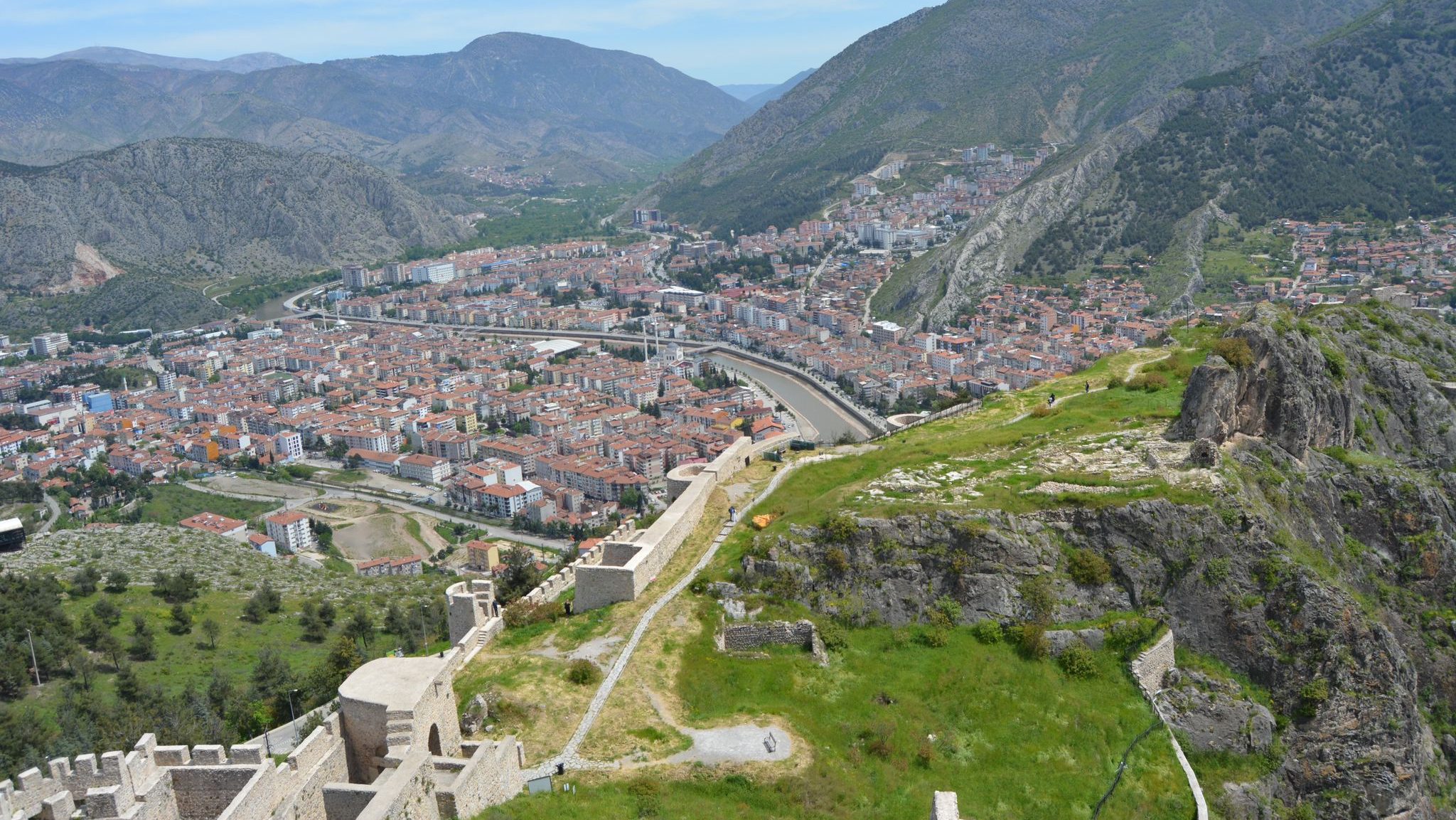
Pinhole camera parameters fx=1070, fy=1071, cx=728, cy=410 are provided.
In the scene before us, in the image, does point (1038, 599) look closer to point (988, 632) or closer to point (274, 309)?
point (988, 632)

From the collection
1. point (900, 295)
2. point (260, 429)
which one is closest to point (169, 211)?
point (260, 429)

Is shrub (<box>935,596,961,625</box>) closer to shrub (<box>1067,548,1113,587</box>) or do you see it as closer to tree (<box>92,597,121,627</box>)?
shrub (<box>1067,548,1113,587</box>)

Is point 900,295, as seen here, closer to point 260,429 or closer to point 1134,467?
point 260,429

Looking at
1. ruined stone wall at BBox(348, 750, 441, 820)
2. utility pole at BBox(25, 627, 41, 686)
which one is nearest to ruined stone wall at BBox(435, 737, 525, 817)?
ruined stone wall at BBox(348, 750, 441, 820)

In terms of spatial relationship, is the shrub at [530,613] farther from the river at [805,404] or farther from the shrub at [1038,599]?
the river at [805,404]

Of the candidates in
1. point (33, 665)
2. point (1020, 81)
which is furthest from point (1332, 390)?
point (1020, 81)

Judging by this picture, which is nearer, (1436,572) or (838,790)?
(838,790)
